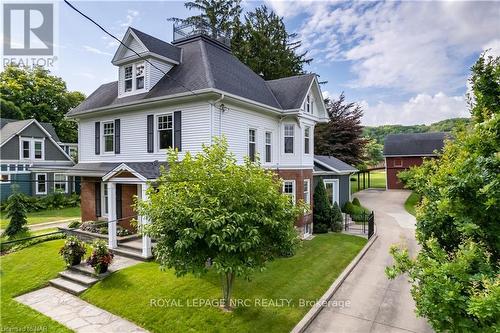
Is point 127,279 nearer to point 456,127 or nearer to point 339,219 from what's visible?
point 456,127

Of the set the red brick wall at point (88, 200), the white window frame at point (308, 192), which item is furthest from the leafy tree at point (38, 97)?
the white window frame at point (308, 192)

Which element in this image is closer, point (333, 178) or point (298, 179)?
point (298, 179)

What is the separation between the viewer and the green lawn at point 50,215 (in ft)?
68.2

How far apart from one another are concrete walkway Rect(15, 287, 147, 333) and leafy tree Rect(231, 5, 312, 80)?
25.4 m

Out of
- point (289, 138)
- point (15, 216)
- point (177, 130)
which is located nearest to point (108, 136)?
point (177, 130)

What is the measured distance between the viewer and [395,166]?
3922 centimetres

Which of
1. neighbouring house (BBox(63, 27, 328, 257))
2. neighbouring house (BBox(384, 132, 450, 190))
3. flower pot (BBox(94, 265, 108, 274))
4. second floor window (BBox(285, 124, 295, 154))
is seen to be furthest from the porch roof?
neighbouring house (BBox(384, 132, 450, 190))

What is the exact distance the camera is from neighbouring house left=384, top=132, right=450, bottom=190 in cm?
3781

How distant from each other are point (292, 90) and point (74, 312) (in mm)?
14066

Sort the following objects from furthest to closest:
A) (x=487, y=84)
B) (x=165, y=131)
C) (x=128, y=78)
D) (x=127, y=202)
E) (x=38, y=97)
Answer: (x=38, y=97) < (x=128, y=78) < (x=127, y=202) < (x=165, y=131) < (x=487, y=84)

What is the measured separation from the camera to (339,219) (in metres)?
18.9

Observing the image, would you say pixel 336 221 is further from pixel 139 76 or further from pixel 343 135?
pixel 343 135

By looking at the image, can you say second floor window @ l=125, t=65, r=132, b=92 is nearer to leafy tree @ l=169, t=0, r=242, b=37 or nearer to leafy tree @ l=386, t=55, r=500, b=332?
leafy tree @ l=386, t=55, r=500, b=332

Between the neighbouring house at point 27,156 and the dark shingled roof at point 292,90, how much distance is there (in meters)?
20.3
